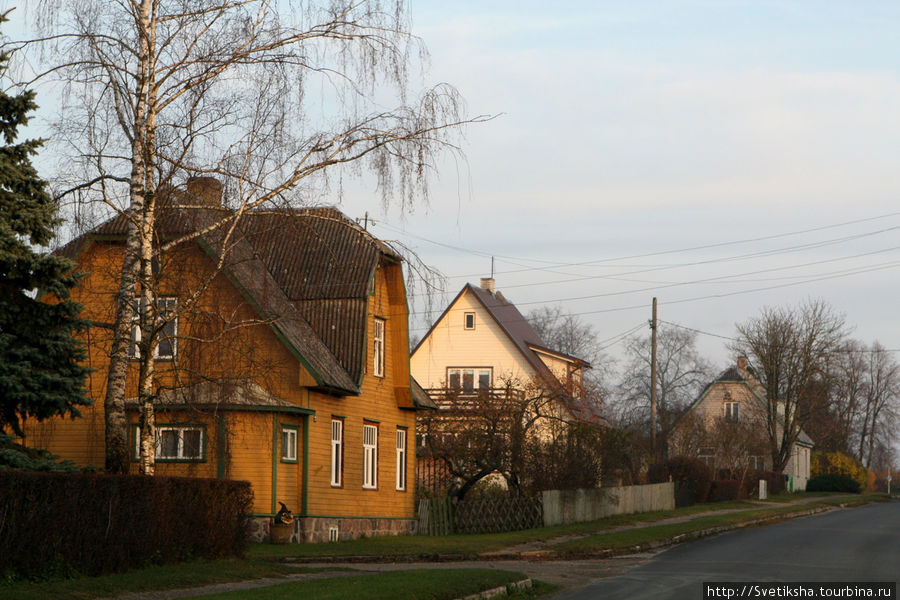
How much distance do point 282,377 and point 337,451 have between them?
11.2 feet

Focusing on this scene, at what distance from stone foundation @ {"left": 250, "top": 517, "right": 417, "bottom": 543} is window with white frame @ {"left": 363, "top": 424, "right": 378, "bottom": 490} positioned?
1.04 metres

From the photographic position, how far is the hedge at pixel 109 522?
45.5 ft

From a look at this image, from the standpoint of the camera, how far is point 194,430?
874 inches

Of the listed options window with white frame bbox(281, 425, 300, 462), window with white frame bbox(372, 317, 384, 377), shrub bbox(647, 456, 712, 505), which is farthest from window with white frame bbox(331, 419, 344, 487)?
shrub bbox(647, 456, 712, 505)

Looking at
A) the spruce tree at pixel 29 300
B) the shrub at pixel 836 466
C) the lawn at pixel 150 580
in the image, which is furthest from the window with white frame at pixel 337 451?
the shrub at pixel 836 466

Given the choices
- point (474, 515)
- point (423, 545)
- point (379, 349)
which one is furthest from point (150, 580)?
point (474, 515)

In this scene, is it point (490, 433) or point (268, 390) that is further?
point (490, 433)

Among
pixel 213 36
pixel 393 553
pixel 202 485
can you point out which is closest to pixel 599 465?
pixel 393 553

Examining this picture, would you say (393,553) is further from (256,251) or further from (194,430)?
(256,251)

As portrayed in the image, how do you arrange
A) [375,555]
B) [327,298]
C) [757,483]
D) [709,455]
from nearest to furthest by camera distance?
1. [375,555]
2. [327,298]
3. [757,483]
4. [709,455]

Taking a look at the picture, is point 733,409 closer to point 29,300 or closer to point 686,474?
point 686,474

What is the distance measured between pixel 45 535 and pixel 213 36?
756 cm

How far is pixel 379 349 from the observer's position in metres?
30.8

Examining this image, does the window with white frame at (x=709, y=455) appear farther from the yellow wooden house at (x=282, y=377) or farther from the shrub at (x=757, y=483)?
the yellow wooden house at (x=282, y=377)
